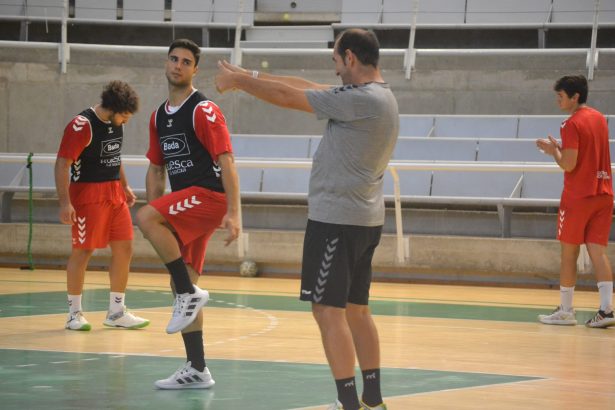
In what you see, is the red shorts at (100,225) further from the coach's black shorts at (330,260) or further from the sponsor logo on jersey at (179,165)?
the coach's black shorts at (330,260)

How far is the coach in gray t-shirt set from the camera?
15.4 feet

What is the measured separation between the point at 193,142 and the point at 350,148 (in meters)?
1.58

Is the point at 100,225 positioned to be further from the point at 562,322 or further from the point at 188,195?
the point at 562,322

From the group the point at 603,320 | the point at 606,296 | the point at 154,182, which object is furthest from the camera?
the point at 606,296

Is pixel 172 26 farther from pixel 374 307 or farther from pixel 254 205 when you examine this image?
pixel 374 307

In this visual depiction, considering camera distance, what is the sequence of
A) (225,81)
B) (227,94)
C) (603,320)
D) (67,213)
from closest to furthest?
(225,81) < (67,213) < (603,320) < (227,94)

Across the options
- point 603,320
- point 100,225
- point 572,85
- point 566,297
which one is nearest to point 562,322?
point 566,297

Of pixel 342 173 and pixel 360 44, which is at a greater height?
pixel 360 44

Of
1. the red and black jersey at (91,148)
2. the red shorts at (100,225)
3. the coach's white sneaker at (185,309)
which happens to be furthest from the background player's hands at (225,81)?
the red shorts at (100,225)

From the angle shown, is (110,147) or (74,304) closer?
(74,304)

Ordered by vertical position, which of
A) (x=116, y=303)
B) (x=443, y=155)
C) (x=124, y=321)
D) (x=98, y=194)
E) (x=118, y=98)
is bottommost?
(x=124, y=321)

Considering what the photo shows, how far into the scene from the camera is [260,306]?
10.0 meters

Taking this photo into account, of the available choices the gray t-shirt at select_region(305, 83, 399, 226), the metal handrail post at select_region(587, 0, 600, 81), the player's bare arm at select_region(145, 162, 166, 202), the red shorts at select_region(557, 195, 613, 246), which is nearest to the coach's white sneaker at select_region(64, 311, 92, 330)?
the player's bare arm at select_region(145, 162, 166, 202)

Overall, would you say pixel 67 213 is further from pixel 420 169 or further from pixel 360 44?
pixel 420 169
